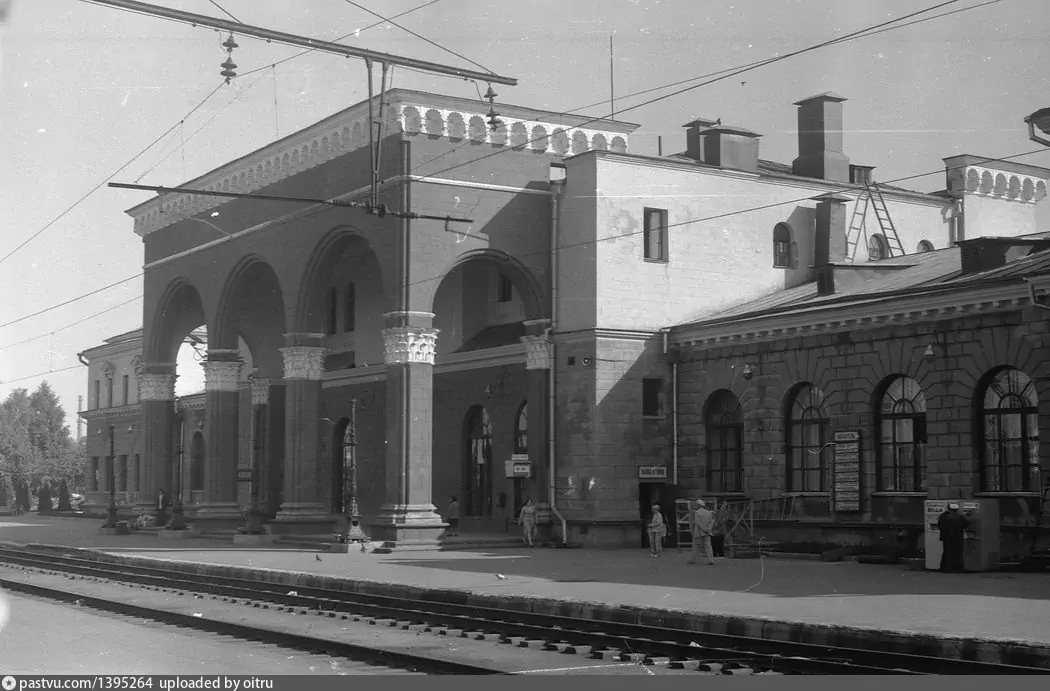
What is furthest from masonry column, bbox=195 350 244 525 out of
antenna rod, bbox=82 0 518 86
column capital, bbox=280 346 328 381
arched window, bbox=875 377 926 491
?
arched window, bbox=875 377 926 491

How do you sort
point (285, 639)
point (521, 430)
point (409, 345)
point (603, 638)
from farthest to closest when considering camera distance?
1. point (521, 430)
2. point (409, 345)
3. point (285, 639)
4. point (603, 638)

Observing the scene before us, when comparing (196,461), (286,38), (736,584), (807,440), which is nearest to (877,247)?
(807,440)

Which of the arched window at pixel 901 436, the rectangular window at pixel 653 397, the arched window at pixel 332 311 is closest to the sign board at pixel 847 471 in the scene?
the arched window at pixel 901 436

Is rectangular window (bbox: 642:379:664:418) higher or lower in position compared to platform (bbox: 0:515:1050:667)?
higher

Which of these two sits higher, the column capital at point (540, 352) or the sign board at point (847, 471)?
the column capital at point (540, 352)

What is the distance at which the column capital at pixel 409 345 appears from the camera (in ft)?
106

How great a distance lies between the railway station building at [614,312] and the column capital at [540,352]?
0.26 feet

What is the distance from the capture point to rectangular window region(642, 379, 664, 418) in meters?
33.0

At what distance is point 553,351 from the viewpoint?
33.5 m

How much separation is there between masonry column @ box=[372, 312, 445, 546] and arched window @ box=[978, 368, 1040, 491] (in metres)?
12.7

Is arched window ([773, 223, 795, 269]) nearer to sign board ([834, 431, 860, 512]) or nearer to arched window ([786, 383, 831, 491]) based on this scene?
arched window ([786, 383, 831, 491])

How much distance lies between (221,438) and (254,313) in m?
4.77

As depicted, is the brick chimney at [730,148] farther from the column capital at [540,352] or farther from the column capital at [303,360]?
the column capital at [303,360]

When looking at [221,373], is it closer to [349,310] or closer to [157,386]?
[349,310]
